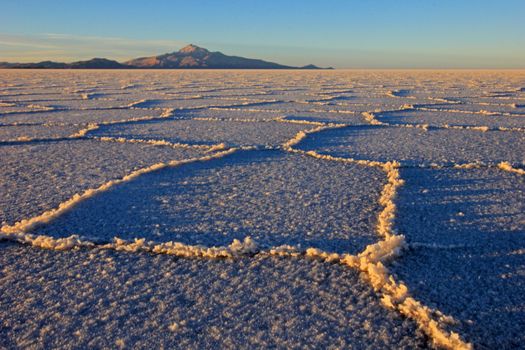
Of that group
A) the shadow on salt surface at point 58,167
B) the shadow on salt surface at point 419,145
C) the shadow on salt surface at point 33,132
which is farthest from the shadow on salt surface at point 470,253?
the shadow on salt surface at point 33,132

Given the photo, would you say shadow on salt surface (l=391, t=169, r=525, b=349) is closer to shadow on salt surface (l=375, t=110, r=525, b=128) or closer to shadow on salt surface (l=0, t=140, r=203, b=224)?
shadow on salt surface (l=0, t=140, r=203, b=224)

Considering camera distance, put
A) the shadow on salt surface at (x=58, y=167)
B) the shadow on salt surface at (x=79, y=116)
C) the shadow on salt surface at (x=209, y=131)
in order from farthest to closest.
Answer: the shadow on salt surface at (x=79, y=116) → the shadow on salt surface at (x=209, y=131) → the shadow on salt surface at (x=58, y=167)

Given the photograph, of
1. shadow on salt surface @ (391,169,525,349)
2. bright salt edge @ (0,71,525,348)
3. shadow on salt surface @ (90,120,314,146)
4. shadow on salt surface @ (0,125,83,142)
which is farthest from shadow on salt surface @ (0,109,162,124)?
shadow on salt surface @ (391,169,525,349)

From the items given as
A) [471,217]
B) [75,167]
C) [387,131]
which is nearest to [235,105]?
[387,131]

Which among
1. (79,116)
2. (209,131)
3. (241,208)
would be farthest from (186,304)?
(79,116)

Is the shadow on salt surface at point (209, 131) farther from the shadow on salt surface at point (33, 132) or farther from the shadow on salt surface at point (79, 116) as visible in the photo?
the shadow on salt surface at point (79, 116)

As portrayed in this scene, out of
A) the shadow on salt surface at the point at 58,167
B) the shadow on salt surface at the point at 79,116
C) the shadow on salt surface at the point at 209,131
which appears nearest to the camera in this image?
the shadow on salt surface at the point at 58,167

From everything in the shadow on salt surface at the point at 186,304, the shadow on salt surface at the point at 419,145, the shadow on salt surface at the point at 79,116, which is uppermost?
the shadow on salt surface at the point at 419,145

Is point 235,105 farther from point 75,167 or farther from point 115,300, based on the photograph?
point 115,300
